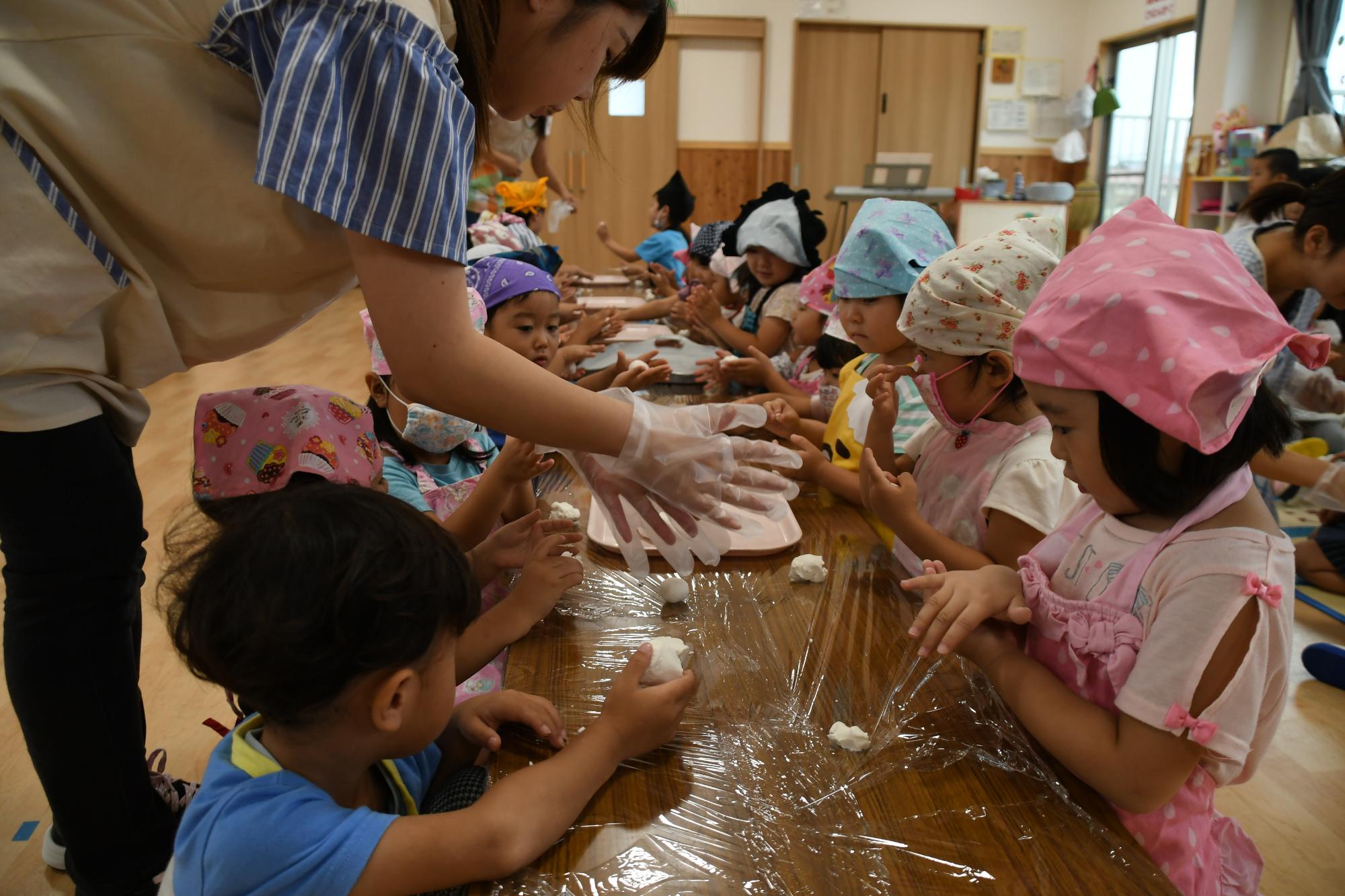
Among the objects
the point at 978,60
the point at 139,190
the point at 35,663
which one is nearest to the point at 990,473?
the point at 139,190

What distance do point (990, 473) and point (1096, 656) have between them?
0.49 metres

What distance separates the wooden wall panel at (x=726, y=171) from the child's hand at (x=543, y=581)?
7443 millimetres

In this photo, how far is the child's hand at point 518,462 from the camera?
123 centimetres

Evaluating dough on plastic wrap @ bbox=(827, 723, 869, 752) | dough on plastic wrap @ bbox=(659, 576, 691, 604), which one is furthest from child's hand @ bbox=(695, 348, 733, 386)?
dough on plastic wrap @ bbox=(827, 723, 869, 752)

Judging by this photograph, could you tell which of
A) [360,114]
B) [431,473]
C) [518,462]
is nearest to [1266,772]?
[518,462]

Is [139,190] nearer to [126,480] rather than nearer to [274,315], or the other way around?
[274,315]

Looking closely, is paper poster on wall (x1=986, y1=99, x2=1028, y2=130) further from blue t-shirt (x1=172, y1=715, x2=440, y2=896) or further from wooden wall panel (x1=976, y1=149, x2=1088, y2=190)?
blue t-shirt (x1=172, y1=715, x2=440, y2=896)

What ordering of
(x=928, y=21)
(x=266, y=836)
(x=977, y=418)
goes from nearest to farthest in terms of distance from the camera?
(x=266, y=836) < (x=977, y=418) < (x=928, y=21)

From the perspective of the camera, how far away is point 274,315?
99 centimetres

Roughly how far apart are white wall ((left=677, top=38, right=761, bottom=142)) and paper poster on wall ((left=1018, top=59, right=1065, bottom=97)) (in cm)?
253

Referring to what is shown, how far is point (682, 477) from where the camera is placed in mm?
1007

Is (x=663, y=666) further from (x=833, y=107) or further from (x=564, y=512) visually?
(x=833, y=107)

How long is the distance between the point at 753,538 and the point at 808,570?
14cm

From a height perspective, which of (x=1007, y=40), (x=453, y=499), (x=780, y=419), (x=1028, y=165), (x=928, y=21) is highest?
(x=928, y=21)
